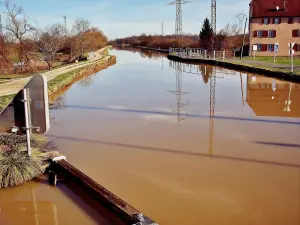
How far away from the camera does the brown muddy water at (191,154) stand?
4.78 meters

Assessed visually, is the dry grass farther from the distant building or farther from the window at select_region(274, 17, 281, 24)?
the window at select_region(274, 17, 281, 24)

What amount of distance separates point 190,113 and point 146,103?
2.32m

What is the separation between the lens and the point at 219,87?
17.2m

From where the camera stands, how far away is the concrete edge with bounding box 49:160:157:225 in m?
4.00

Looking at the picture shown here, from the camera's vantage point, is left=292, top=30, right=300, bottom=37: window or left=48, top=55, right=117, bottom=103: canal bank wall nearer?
left=48, top=55, right=117, bottom=103: canal bank wall

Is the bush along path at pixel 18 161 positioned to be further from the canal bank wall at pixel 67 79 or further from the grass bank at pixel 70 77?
the grass bank at pixel 70 77

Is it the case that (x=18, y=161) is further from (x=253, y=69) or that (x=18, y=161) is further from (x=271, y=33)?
(x=271, y=33)

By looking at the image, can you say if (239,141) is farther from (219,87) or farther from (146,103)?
(219,87)

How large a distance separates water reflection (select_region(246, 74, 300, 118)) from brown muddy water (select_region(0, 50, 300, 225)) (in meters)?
0.04

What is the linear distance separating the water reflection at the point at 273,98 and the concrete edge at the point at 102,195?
697 centimetres

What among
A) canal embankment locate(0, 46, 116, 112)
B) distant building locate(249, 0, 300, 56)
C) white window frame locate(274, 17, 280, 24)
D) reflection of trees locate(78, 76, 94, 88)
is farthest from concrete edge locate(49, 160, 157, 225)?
white window frame locate(274, 17, 280, 24)

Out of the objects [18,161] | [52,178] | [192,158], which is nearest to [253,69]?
[192,158]

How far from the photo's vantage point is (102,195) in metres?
4.59

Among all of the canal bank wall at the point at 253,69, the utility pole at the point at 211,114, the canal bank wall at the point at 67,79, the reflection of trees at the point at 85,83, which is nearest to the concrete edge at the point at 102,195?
the utility pole at the point at 211,114
